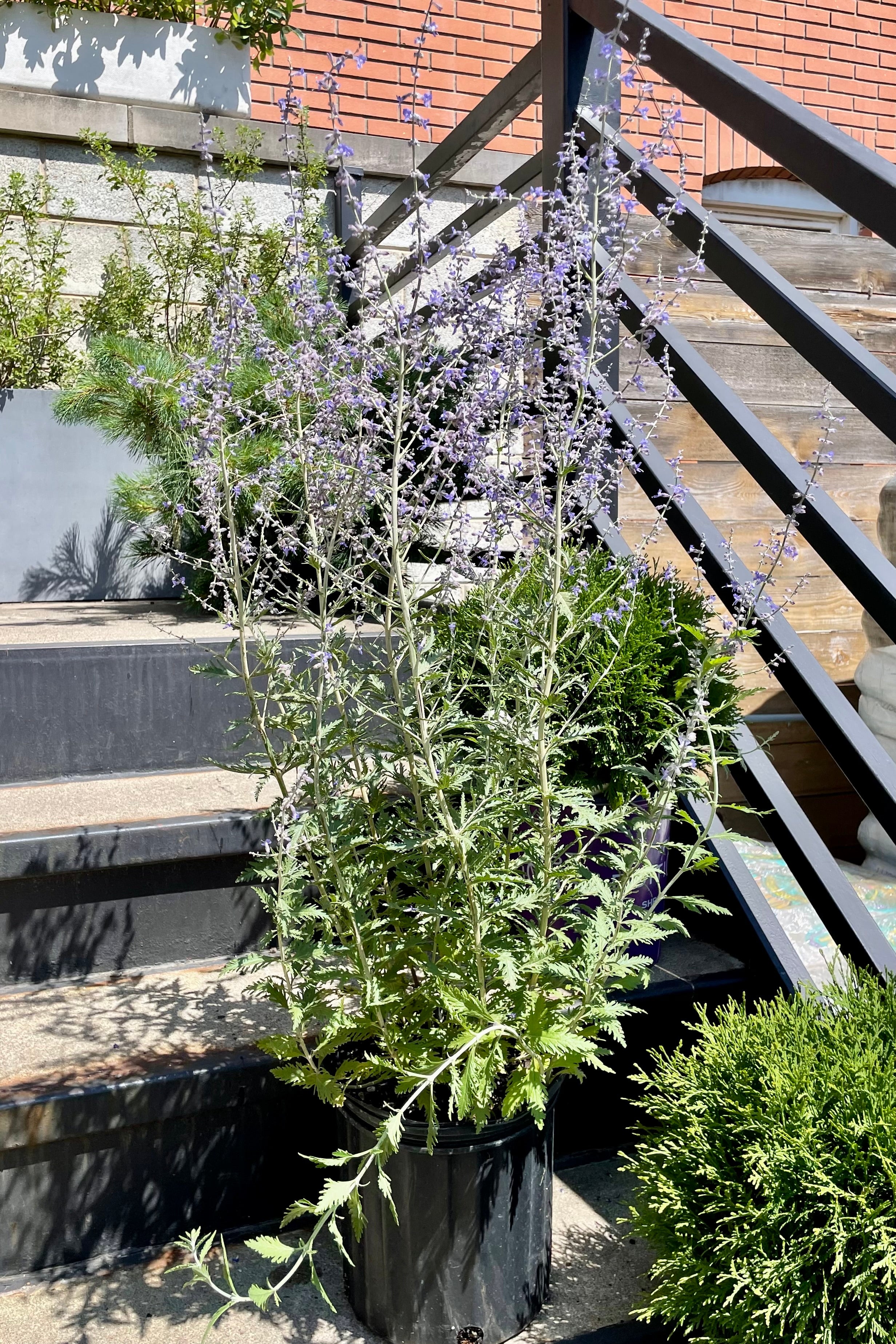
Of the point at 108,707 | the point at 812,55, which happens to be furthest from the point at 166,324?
the point at 812,55

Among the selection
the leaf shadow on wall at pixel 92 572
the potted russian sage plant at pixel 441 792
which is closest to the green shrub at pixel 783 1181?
the potted russian sage plant at pixel 441 792

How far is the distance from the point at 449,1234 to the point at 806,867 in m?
0.83

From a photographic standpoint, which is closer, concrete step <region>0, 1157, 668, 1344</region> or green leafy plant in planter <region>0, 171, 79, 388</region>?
concrete step <region>0, 1157, 668, 1344</region>

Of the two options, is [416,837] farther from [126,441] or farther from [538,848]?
[126,441]

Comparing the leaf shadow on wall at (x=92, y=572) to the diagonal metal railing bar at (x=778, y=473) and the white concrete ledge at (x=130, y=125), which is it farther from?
the diagonal metal railing bar at (x=778, y=473)

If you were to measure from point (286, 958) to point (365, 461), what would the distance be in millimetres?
685

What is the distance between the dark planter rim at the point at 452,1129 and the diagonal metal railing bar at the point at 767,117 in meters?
1.36

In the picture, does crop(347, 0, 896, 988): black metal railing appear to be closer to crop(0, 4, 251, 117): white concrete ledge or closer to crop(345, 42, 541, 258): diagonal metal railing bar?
crop(345, 42, 541, 258): diagonal metal railing bar

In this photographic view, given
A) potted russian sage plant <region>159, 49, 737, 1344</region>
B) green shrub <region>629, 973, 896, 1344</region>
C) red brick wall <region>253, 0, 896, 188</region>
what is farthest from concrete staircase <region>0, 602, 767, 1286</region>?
red brick wall <region>253, 0, 896, 188</region>

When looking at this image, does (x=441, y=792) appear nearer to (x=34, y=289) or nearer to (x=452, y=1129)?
(x=452, y=1129)

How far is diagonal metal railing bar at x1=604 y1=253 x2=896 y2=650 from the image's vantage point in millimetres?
1696

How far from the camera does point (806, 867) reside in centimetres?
183

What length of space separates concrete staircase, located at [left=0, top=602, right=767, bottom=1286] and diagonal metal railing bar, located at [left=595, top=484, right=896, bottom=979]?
7.7 inches

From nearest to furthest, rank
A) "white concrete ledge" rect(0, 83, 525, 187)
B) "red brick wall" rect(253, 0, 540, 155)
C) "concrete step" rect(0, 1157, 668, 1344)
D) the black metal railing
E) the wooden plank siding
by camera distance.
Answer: "concrete step" rect(0, 1157, 668, 1344) → the black metal railing → the wooden plank siding → "white concrete ledge" rect(0, 83, 525, 187) → "red brick wall" rect(253, 0, 540, 155)
